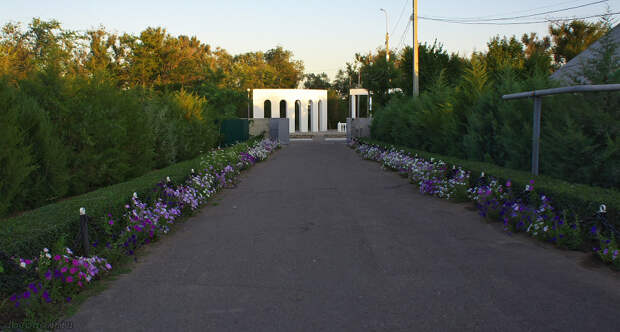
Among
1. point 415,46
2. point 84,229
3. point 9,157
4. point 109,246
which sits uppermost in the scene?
point 415,46

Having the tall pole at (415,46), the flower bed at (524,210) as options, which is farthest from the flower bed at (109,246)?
the tall pole at (415,46)

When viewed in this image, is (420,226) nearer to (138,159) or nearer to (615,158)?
(615,158)

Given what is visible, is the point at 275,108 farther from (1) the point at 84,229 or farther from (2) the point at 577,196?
(1) the point at 84,229

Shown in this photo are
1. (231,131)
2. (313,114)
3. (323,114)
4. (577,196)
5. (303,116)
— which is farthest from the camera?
(323,114)

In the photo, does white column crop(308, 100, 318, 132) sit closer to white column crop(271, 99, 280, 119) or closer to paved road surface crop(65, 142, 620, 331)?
white column crop(271, 99, 280, 119)

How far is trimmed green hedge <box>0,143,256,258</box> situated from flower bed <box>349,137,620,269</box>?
5.47 m

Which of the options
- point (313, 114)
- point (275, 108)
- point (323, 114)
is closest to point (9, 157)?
point (275, 108)

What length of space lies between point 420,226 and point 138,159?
699 cm

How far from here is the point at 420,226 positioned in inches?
285

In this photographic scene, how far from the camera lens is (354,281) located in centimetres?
470

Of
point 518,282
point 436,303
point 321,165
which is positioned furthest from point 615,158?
point 321,165

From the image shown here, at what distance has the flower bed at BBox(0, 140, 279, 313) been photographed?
13.0ft

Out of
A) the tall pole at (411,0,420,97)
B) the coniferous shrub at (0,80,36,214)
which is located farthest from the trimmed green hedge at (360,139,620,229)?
the tall pole at (411,0,420,97)

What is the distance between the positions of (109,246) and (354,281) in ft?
9.19
